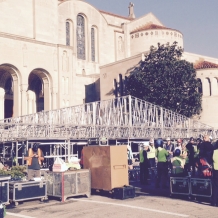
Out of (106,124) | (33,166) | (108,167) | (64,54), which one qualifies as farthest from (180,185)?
(64,54)

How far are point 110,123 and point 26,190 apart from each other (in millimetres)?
21127

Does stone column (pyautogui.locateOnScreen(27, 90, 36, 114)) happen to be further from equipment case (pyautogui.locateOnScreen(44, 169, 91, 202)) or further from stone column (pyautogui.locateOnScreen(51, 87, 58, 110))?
equipment case (pyautogui.locateOnScreen(44, 169, 91, 202))

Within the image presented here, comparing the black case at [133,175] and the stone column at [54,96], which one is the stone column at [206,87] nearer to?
the stone column at [54,96]

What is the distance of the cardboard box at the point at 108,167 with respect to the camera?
12.5 meters

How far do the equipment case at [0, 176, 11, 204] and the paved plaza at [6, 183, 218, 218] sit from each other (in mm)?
359

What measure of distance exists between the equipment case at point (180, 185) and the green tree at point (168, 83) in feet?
70.9

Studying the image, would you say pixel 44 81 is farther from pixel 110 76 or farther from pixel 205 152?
pixel 205 152

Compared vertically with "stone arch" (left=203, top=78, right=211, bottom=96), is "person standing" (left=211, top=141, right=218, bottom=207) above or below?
below

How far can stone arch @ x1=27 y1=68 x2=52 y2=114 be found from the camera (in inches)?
1467

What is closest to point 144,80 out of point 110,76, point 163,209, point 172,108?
point 172,108

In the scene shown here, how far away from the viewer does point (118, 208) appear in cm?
1064

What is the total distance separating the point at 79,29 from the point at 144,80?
17.6m

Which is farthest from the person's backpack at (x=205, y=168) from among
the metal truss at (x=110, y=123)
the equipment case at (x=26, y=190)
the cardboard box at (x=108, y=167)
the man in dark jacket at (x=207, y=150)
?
the metal truss at (x=110, y=123)

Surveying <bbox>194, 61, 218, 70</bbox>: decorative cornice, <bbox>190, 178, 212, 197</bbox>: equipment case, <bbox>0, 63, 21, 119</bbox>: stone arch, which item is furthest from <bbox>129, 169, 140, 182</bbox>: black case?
<bbox>194, 61, 218, 70</bbox>: decorative cornice
